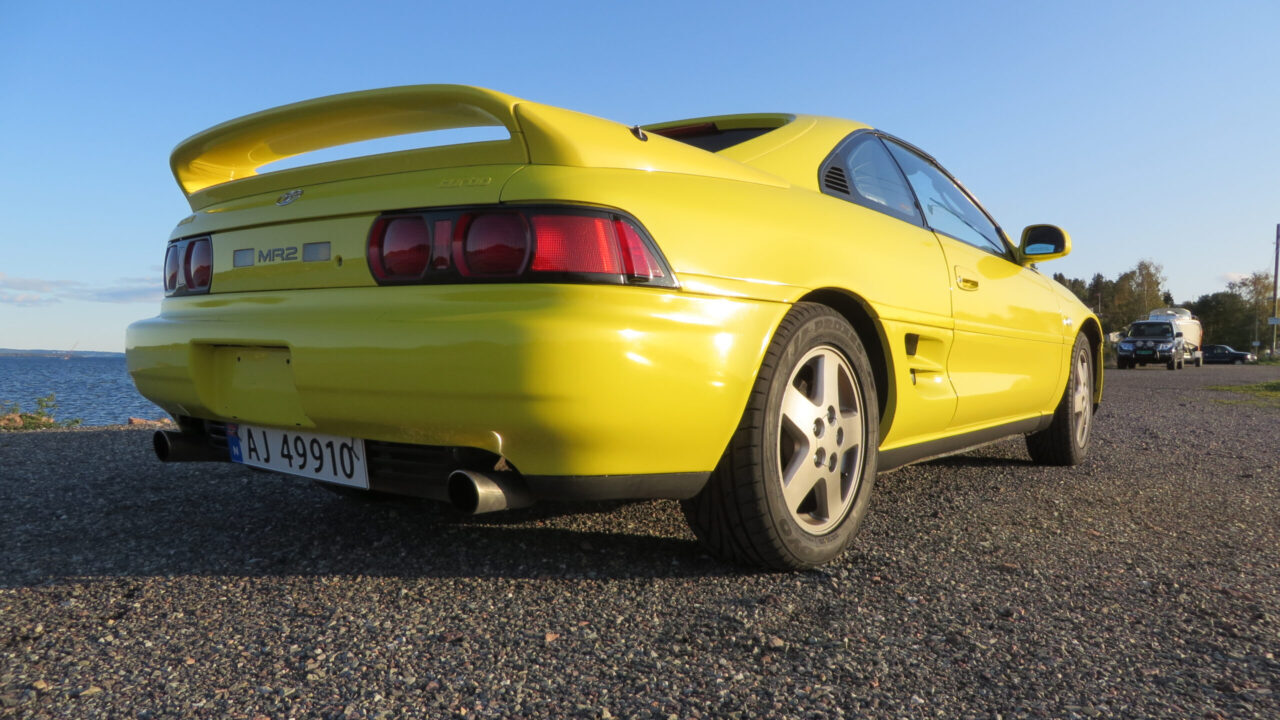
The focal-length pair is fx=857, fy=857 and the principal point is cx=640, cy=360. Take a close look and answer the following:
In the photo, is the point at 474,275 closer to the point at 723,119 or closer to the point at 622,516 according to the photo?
the point at 622,516

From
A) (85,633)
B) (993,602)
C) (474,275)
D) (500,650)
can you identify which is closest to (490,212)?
(474,275)

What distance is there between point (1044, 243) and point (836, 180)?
185 centimetres

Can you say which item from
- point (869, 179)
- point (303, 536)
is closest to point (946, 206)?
point (869, 179)

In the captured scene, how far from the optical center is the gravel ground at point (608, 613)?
1.68 metres

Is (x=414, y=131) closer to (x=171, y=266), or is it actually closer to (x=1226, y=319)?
(x=171, y=266)

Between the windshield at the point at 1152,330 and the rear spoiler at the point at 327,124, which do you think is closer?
the rear spoiler at the point at 327,124

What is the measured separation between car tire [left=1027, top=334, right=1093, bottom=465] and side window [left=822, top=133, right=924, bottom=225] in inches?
75.0

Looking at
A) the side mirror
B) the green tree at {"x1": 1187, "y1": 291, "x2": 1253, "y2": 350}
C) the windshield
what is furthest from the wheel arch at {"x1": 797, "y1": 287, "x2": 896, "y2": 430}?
the green tree at {"x1": 1187, "y1": 291, "x2": 1253, "y2": 350}

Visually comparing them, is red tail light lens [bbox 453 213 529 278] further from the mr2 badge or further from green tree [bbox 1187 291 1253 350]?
green tree [bbox 1187 291 1253 350]

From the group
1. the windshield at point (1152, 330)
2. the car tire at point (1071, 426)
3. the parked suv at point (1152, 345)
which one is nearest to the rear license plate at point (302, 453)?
the car tire at point (1071, 426)

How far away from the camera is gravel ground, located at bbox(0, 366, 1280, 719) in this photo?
1.68m

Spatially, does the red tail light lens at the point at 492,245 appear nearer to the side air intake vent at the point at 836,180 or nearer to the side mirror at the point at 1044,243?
the side air intake vent at the point at 836,180

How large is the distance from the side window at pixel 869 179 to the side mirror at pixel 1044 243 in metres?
1.16

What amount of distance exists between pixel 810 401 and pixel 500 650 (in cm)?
116
